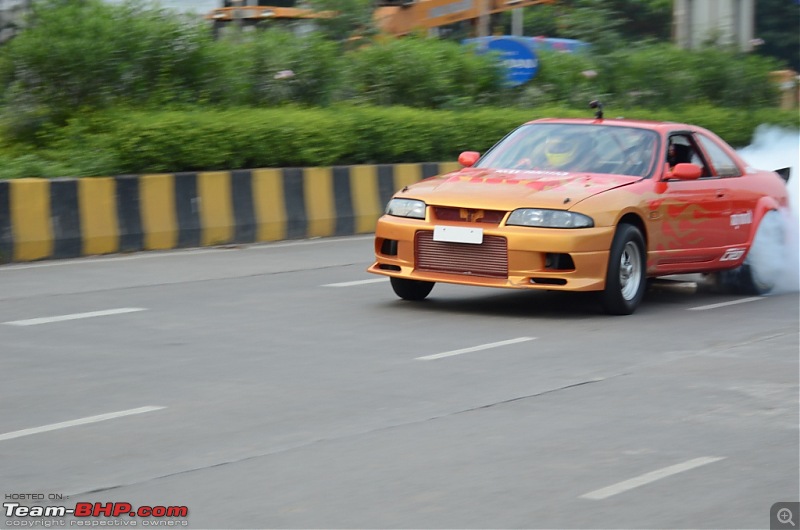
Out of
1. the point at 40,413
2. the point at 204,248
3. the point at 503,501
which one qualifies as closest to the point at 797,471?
the point at 503,501

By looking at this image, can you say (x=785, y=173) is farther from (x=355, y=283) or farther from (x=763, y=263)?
(x=355, y=283)

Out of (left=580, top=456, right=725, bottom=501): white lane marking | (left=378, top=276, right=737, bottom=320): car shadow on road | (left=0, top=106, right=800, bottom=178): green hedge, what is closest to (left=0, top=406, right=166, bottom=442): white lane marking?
(left=580, top=456, right=725, bottom=501): white lane marking

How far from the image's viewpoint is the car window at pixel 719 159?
11672mm


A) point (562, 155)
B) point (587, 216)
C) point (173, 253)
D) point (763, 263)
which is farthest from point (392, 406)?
point (173, 253)

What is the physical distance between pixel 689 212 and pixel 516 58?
12.5 meters

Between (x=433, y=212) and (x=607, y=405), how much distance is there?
332 centimetres

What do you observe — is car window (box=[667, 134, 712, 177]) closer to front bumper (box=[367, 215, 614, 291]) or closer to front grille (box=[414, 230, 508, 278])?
front bumper (box=[367, 215, 614, 291])

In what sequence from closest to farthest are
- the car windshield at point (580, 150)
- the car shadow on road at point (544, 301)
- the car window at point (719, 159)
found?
the car shadow on road at point (544, 301) < the car windshield at point (580, 150) < the car window at point (719, 159)

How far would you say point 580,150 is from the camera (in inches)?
430

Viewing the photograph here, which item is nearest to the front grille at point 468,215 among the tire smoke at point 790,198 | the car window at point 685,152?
the car window at point 685,152

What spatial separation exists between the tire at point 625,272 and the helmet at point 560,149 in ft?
2.85

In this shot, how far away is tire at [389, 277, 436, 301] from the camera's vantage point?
35.4 feet

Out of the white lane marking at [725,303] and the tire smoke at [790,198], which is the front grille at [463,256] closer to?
the white lane marking at [725,303]

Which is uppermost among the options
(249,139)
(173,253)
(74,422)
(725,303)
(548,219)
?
(249,139)
